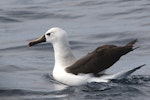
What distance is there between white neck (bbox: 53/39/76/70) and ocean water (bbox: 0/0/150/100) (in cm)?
33

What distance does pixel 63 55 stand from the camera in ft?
42.1

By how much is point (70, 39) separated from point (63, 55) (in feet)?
14.8

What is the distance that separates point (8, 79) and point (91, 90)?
177 centimetres

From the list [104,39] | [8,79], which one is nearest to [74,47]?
[104,39]

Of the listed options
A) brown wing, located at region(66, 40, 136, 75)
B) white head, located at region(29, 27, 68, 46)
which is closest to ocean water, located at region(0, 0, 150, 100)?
brown wing, located at region(66, 40, 136, 75)

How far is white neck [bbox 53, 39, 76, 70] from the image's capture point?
12781 millimetres

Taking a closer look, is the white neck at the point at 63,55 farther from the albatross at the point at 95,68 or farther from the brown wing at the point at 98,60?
the brown wing at the point at 98,60

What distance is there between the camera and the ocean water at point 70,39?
1201 cm

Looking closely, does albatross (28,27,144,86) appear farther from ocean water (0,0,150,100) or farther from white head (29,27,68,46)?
white head (29,27,68,46)

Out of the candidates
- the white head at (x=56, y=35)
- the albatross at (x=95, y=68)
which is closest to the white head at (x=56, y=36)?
the white head at (x=56, y=35)

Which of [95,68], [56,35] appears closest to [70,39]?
[56,35]

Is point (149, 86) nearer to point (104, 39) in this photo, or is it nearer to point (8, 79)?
point (8, 79)

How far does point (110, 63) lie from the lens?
1239 cm

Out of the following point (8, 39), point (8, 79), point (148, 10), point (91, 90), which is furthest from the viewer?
point (148, 10)
